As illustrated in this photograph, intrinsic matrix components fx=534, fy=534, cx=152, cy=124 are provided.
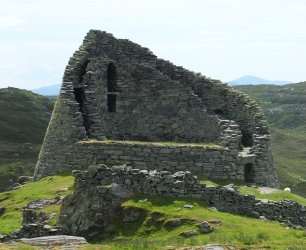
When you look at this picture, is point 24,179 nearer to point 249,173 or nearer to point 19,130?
point 249,173

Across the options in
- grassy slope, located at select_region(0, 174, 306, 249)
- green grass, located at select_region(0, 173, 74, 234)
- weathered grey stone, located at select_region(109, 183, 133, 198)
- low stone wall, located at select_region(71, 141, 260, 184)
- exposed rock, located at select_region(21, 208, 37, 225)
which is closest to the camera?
grassy slope, located at select_region(0, 174, 306, 249)

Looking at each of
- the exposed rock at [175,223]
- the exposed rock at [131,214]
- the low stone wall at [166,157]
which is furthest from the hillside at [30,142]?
the exposed rock at [175,223]

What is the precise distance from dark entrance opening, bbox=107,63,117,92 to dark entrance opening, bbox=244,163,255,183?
10117mm

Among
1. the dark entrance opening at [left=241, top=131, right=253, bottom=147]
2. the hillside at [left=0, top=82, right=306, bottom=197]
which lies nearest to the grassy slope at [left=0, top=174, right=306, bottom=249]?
the dark entrance opening at [left=241, top=131, right=253, bottom=147]

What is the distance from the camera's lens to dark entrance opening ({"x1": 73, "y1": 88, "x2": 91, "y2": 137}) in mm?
31072

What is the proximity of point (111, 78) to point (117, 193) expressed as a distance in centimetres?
1561

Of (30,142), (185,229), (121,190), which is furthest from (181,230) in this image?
(30,142)

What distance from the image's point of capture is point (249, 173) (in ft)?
97.6

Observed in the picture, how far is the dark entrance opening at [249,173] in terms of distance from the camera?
29.6 m

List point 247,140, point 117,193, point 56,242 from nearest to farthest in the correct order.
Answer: point 56,242, point 117,193, point 247,140

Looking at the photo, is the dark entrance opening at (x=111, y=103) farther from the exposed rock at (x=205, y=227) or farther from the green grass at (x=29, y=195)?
the exposed rock at (x=205, y=227)

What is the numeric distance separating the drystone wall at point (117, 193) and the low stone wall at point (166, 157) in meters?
6.06

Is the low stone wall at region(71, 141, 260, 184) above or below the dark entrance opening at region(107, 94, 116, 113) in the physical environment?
below

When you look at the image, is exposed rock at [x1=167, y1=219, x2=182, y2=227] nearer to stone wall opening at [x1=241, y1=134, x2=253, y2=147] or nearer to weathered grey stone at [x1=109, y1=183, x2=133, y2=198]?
weathered grey stone at [x1=109, y1=183, x2=133, y2=198]
